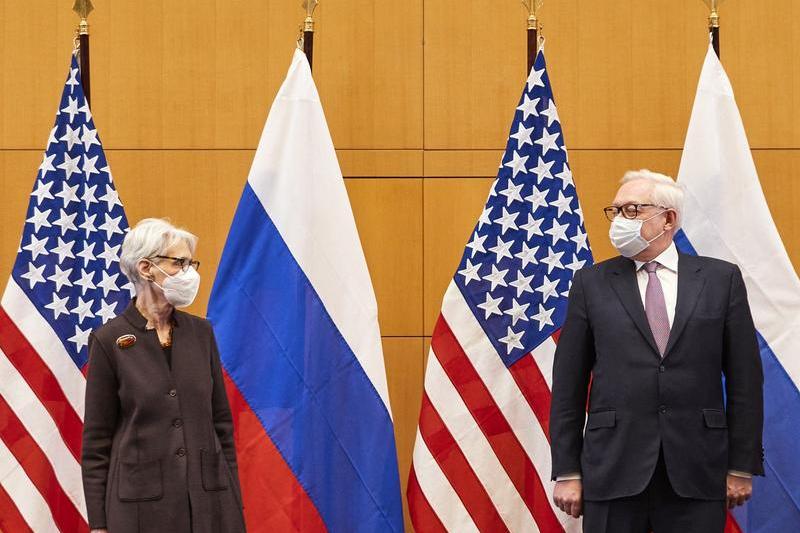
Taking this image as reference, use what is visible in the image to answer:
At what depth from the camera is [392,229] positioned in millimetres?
4238

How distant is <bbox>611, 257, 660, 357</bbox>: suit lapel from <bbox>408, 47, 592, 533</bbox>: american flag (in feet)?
1.61

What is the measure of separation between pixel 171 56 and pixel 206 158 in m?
0.42

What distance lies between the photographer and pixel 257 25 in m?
4.27

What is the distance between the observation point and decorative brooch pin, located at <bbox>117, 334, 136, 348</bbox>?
2.93m

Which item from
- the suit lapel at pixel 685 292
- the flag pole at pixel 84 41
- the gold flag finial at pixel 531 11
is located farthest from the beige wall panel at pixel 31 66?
the suit lapel at pixel 685 292

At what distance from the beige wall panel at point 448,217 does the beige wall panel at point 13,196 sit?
5.05 ft

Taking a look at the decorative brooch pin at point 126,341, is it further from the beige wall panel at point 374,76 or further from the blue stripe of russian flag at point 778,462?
the blue stripe of russian flag at point 778,462

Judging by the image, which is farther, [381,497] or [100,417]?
[381,497]

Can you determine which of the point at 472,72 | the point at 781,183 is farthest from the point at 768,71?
the point at 472,72

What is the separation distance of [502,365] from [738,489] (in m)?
0.91

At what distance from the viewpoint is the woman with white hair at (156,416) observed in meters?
2.87

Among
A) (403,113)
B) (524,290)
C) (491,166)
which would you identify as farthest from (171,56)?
(524,290)

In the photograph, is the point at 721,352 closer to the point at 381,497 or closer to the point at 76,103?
the point at 381,497

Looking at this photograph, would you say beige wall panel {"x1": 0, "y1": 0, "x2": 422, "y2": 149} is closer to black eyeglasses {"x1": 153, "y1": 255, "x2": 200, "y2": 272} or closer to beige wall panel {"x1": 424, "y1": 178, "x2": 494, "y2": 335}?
beige wall panel {"x1": 424, "y1": 178, "x2": 494, "y2": 335}
